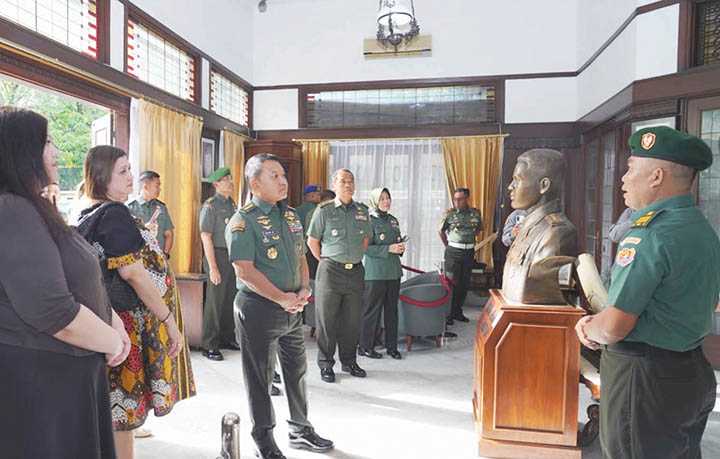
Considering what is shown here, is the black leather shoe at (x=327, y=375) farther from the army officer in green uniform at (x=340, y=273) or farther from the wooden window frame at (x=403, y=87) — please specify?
the wooden window frame at (x=403, y=87)

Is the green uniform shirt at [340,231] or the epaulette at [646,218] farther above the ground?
the epaulette at [646,218]

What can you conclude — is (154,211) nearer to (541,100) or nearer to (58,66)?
(58,66)

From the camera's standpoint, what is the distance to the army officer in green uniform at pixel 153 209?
3.87 meters

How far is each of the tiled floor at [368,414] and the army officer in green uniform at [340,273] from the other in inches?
8.6

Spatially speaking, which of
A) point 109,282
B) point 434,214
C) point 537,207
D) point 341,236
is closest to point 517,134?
point 434,214

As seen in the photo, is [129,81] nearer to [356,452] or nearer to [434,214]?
[356,452]

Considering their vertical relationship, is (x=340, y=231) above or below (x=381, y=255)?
above

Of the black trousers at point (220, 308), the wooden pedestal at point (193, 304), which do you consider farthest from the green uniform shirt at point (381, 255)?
the wooden pedestal at point (193, 304)

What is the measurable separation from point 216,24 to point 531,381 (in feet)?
17.2

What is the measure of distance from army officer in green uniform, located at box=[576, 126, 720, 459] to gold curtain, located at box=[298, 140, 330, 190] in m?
5.31

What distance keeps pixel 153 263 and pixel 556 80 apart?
5.67 metres

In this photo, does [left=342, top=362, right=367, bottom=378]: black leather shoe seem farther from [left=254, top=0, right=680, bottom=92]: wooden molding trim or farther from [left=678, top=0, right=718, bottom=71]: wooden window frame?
[left=254, top=0, right=680, bottom=92]: wooden molding trim

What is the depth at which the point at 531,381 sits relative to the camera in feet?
7.55

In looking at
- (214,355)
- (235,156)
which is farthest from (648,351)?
(235,156)
